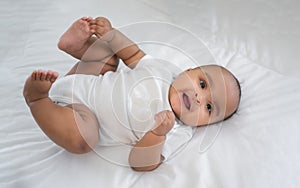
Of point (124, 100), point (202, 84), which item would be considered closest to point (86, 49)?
point (124, 100)

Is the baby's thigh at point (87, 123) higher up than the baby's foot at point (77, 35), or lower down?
lower down

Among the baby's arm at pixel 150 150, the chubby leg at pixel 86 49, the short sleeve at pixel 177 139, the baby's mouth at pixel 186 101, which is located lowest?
the short sleeve at pixel 177 139

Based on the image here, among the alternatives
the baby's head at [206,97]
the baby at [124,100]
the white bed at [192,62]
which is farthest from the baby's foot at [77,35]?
the baby's head at [206,97]

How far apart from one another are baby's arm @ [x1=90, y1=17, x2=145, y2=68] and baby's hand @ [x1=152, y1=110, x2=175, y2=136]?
0.80 feet

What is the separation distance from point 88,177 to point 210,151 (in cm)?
26

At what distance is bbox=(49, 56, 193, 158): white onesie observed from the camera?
2.99 feet

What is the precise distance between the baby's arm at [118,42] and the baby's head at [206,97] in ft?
0.47

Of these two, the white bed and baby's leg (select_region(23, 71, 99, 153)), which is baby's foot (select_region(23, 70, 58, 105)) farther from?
the white bed

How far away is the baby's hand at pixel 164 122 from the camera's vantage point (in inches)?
32.7

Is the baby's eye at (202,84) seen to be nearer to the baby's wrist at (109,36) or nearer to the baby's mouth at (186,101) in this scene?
the baby's mouth at (186,101)

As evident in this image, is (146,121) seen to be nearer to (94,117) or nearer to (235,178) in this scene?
(94,117)

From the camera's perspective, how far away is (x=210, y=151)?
88 centimetres

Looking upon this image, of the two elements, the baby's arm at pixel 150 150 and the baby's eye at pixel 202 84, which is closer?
the baby's arm at pixel 150 150

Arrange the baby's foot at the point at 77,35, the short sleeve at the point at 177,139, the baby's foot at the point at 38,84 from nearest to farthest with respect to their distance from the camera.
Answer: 1. the baby's foot at the point at 38,84
2. the short sleeve at the point at 177,139
3. the baby's foot at the point at 77,35
